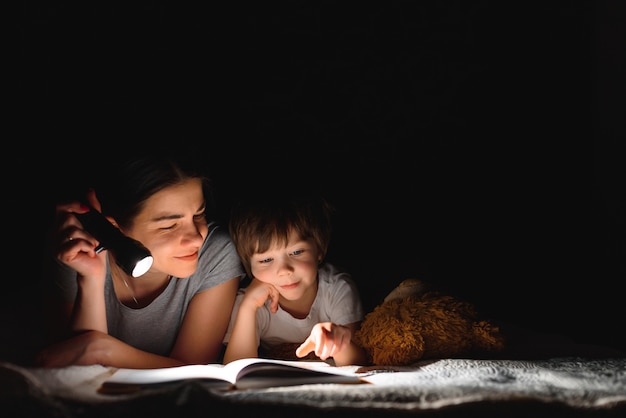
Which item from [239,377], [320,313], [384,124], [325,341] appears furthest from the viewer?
[384,124]

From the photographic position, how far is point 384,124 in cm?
181

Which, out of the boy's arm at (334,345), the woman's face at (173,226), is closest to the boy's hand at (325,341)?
the boy's arm at (334,345)

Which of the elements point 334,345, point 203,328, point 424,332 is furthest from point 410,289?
point 203,328

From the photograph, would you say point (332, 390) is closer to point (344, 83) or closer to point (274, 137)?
point (274, 137)

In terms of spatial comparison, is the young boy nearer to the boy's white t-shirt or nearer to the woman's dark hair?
the boy's white t-shirt

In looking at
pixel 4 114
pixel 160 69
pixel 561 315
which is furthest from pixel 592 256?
pixel 4 114

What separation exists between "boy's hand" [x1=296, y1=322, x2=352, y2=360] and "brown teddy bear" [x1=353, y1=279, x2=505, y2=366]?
8 cm

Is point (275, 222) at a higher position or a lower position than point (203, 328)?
higher

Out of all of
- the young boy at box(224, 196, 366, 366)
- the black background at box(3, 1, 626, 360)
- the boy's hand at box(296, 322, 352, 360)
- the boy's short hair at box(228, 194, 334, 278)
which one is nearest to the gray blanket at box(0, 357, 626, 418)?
the boy's hand at box(296, 322, 352, 360)

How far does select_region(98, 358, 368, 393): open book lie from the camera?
108 centimetres

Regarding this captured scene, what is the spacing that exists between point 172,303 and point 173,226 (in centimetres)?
23

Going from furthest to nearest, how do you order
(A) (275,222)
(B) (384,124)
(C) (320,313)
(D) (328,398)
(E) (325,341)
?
(B) (384,124), (C) (320,313), (A) (275,222), (E) (325,341), (D) (328,398)

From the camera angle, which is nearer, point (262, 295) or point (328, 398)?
point (328, 398)

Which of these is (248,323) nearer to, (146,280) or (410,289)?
(146,280)
